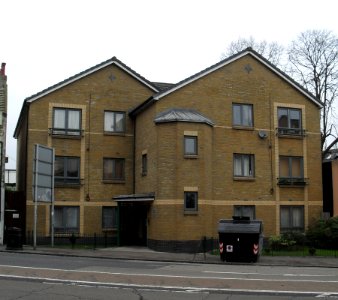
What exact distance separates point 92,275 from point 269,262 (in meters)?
9.31

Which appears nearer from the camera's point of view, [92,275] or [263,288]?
[263,288]

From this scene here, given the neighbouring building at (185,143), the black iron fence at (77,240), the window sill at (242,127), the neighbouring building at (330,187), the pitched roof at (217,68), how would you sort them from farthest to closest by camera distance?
1. the neighbouring building at (330,187)
2. the window sill at (242,127)
3. the black iron fence at (77,240)
4. the neighbouring building at (185,143)
5. the pitched roof at (217,68)

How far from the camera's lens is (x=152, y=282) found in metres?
13.8

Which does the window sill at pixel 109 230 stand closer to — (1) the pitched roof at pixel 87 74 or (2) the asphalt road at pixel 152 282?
(1) the pitched roof at pixel 87 74

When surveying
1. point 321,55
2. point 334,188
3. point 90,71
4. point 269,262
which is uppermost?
point 321,55

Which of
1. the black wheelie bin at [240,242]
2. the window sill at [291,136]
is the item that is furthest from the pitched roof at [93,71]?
the black wheelie bin at [240,242]

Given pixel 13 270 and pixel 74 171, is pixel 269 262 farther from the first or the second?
pixel 74 171

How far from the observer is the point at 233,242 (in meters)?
21.9

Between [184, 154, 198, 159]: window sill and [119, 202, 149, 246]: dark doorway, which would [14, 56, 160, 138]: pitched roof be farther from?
[119, 202, 149, 246]: dark doorway

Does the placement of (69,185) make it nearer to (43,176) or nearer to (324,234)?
(43,176)

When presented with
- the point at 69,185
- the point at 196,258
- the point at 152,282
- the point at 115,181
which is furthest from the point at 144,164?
the point at 152,282

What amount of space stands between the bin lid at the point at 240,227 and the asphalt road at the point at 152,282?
129 inches

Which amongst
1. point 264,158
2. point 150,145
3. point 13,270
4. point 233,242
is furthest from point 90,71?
point 13,270

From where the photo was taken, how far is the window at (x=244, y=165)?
1180 inches
